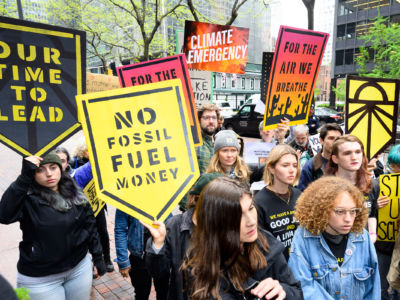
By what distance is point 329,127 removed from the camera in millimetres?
3811

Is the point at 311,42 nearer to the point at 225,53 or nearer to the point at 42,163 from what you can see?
the point at 225,53

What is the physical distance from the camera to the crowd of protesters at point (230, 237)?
1.47m

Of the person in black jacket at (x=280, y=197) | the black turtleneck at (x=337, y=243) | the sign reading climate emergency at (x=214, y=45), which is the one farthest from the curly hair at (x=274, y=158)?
the sign reading climate emergency at (x=214, y=45)

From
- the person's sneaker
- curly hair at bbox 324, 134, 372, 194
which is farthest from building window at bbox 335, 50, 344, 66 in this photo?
the person's sneaker

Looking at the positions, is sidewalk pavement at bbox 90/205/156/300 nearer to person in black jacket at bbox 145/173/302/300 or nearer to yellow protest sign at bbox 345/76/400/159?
person in black jacket at bbox 145/173/302/300

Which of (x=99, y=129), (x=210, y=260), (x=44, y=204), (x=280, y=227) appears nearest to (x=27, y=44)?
(x=99, y=129)

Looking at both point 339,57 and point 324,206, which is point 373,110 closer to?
point 324,206

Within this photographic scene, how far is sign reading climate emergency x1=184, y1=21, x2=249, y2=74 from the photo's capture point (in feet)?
17.8

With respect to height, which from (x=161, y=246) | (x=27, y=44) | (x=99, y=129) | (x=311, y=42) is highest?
(x=311, y=42)

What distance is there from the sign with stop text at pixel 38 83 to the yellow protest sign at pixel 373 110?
282 cm

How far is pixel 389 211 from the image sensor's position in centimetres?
291

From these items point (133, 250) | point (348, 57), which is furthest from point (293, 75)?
point (348, 57)

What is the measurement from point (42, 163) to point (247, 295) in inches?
68.4

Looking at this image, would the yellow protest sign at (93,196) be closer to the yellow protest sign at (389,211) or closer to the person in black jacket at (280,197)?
the person in black jacket at (280,197)
